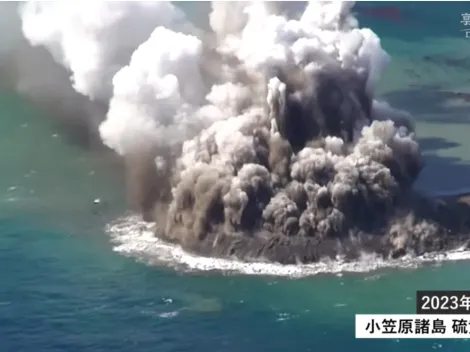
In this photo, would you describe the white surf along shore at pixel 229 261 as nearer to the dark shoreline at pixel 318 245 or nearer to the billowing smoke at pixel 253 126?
the dark shoreline at pixel 318 245

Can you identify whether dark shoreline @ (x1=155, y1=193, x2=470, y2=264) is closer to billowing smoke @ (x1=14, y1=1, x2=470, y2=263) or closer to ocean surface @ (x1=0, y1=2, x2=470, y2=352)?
billowing smoke @ (x1=14, y1=1, x2=470, y2=263)

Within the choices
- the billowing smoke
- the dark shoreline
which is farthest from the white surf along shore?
the billowing smoke

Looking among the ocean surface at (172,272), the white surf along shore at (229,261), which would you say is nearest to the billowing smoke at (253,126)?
the white surf along shore at (229,261)

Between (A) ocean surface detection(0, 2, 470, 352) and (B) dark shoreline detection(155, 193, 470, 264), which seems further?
(B) dark shoreline detection(155, 193, 470, 264)

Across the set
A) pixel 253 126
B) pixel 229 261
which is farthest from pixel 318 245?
pixel 253 126

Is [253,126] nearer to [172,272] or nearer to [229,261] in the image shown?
[229,261]

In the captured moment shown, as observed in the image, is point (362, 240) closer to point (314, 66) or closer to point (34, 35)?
point (314, 66)

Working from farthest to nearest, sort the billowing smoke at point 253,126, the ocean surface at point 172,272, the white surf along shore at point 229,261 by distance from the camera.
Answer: the billowing smoke at point 253,126 → the white surf along shore at point 229,261 → the ocean surface at point 172,272
